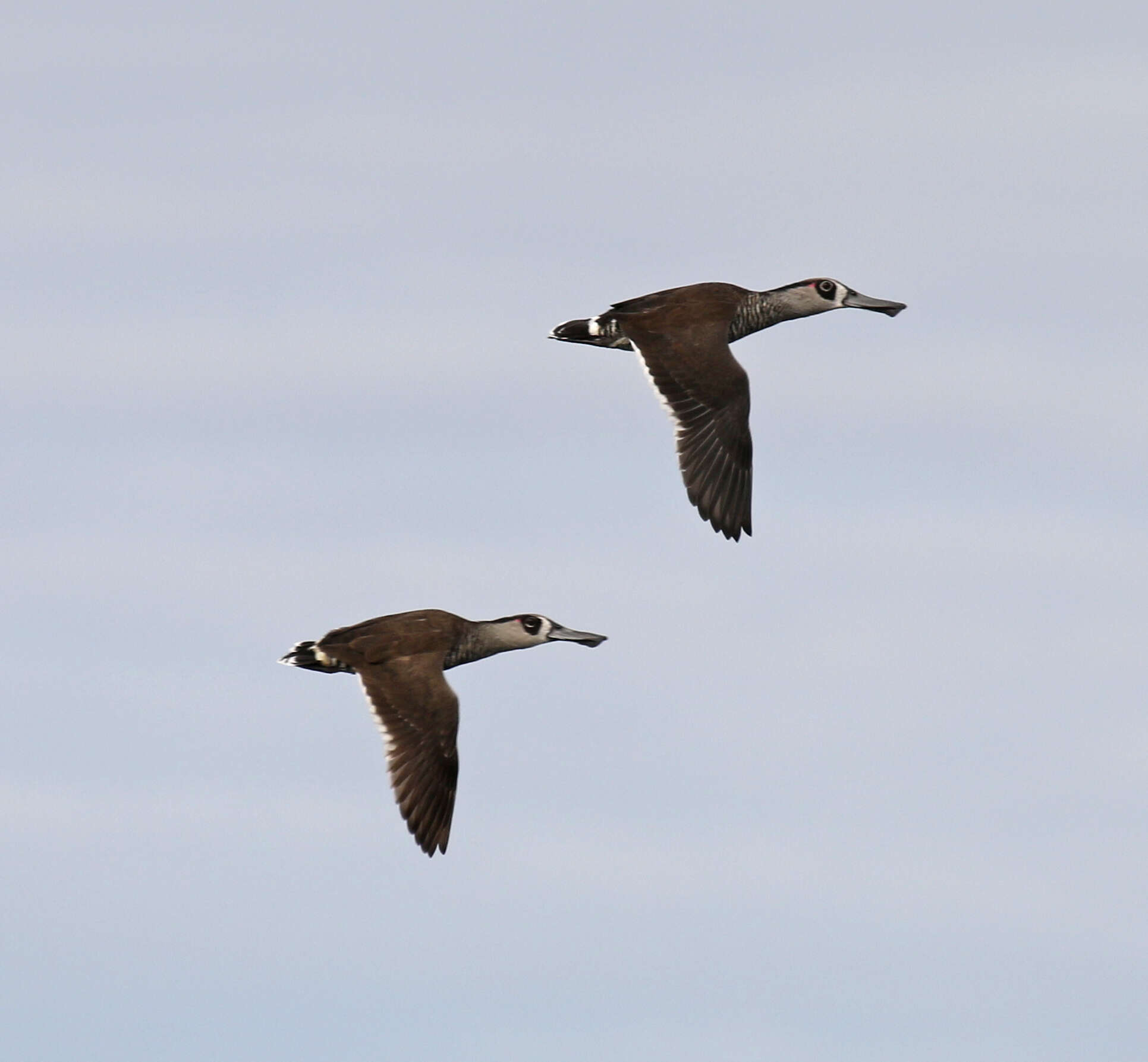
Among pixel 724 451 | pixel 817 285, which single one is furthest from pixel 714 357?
pixel 817 285

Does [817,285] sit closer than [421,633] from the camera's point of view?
No

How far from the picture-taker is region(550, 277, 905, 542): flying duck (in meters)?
29.8

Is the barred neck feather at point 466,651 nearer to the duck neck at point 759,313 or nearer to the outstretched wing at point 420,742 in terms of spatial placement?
the outstretched wing at point 420,742

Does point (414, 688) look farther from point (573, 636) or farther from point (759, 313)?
point (759, 313)

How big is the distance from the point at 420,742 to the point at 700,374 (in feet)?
20.3

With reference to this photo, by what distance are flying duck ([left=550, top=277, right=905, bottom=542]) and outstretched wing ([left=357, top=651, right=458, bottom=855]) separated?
4.26 meters

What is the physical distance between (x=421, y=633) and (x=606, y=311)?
533 cm

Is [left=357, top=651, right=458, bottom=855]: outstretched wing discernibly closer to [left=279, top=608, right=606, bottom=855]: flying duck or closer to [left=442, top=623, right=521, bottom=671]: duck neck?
[left=279, top=608, right=606, bottom=855]: flying duck

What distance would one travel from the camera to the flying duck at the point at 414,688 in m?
27.5

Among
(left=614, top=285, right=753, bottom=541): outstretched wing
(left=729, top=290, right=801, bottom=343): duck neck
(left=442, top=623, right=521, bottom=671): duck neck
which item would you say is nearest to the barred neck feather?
(left=442, top=623, right=521, bottom=671): duck neck

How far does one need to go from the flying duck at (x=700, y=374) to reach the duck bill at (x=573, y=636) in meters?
2.68

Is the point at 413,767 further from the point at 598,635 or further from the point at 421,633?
the point at 598,635

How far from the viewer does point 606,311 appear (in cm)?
3150

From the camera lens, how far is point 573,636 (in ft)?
103
